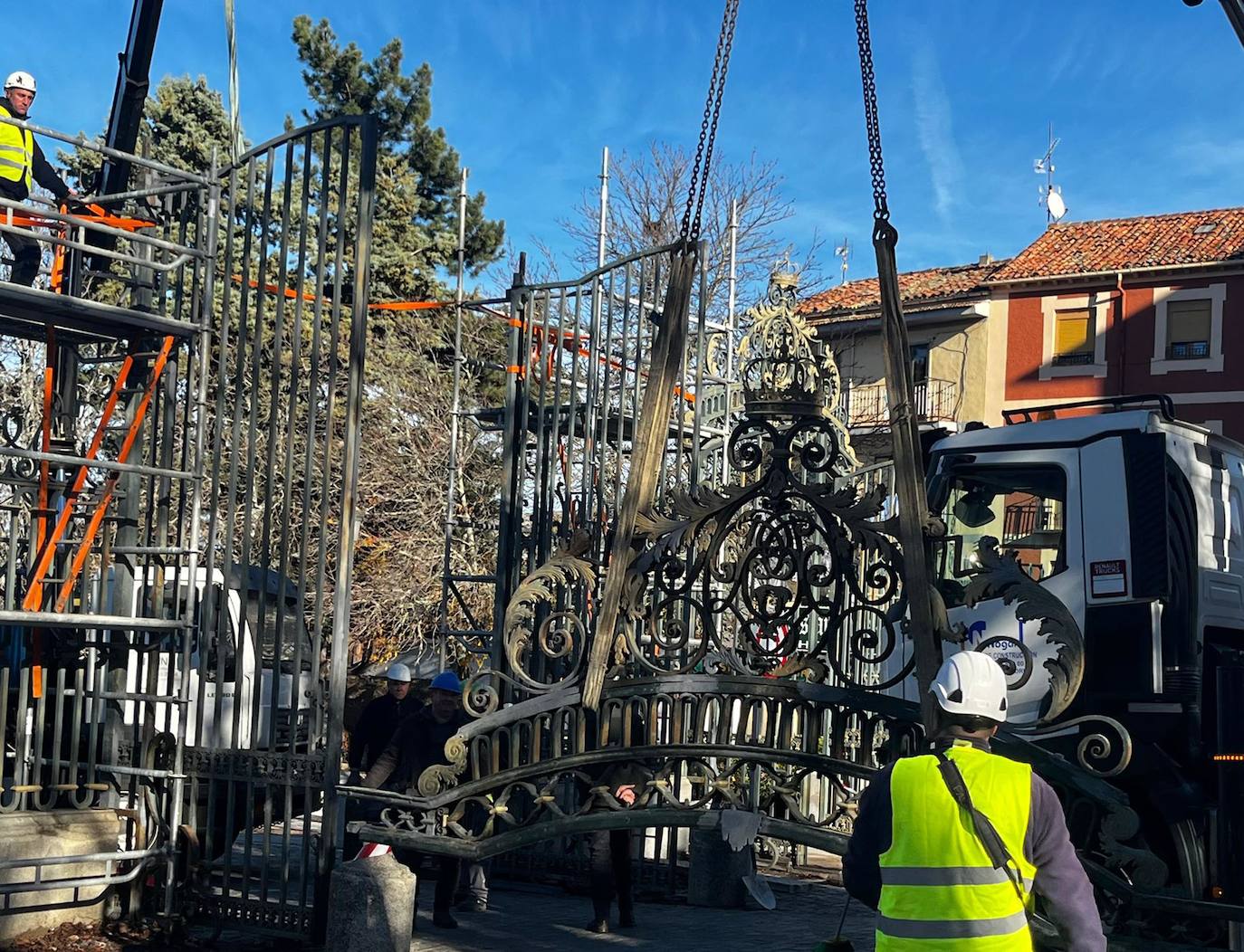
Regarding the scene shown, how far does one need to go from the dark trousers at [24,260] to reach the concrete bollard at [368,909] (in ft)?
13.8

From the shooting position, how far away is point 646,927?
34.7 ft

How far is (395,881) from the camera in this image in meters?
7.97

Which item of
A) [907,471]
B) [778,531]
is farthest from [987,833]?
[778,531]

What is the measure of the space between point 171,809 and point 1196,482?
6.43 meters

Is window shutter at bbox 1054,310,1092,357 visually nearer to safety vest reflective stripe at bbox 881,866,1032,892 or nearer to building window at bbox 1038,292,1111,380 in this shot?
building window at bbox 1038,292,1111,380

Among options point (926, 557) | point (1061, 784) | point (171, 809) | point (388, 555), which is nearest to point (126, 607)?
point (171, 809)

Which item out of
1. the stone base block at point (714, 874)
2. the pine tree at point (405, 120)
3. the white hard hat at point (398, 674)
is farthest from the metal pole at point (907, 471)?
the pine tree at point (405, 120)

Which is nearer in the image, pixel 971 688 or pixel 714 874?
pixel 971 688

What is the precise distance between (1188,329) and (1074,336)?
3.08 meters

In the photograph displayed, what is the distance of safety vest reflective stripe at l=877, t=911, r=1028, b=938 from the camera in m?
4.15

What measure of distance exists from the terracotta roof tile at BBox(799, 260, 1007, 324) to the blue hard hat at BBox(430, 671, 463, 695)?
2992 cm

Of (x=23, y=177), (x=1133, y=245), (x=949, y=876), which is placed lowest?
(x=949, y=876)

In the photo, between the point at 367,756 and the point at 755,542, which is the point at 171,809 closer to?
the point at 367,756

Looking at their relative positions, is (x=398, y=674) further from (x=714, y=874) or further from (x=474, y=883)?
(x=714, y=874)
